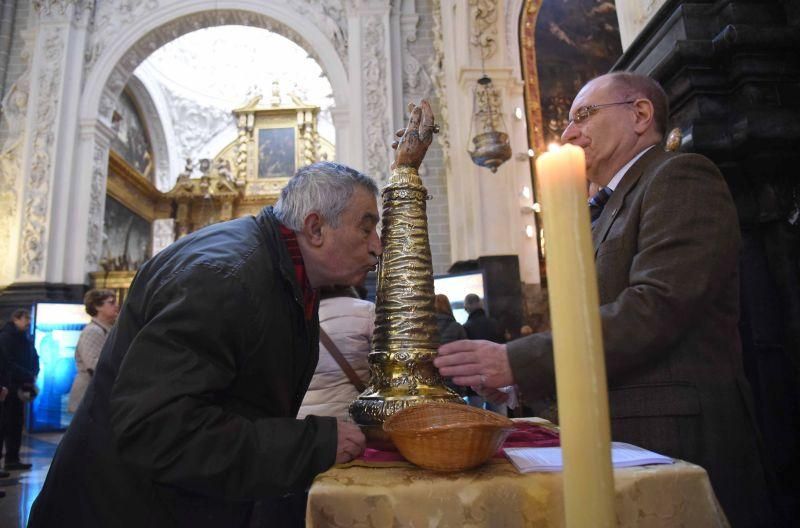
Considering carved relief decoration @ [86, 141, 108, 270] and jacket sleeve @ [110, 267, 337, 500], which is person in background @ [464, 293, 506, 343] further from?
carved relief decoration @ [86, 141, 108, 270]

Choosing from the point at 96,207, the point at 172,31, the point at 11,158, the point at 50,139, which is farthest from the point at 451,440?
the point at 172,31

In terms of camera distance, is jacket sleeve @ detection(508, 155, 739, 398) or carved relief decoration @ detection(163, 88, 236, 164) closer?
jacket sleeve @ detection(508, 155, 739, 398)

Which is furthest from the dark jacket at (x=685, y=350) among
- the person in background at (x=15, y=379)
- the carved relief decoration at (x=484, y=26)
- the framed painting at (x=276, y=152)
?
the framed painting at (x=276, y=152)

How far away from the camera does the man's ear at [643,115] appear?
1.50 meters

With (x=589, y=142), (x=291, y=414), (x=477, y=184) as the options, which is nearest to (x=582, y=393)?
(x=291, y=414)

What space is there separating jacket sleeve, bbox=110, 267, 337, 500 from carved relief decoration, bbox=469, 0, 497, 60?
7.19 metres

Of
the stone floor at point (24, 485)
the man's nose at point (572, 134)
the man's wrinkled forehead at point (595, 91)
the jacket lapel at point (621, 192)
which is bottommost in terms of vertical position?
the stone floor at point (24, 485)

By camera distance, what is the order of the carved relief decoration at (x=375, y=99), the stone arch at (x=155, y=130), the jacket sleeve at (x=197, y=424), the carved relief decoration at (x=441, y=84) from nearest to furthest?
the jacket sleeve at (x=197, y=424) < the carved relief decoration at (x=441, y=84) < the carved relief decoration at (x=375, y=99) < the stone arch at (x=155, y=130)

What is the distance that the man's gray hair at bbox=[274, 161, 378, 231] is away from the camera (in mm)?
1392

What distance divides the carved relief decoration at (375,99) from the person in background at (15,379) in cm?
554

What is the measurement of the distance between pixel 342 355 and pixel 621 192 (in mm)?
1362

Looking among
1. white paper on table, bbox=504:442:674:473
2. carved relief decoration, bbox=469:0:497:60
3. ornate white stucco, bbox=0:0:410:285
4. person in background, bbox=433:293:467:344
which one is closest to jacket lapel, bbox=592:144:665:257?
white paper on table, bbox=504:442:674:473

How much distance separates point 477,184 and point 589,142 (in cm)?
593

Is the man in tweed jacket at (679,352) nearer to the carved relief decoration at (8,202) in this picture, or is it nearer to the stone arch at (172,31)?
the stone arch at (172,31)
